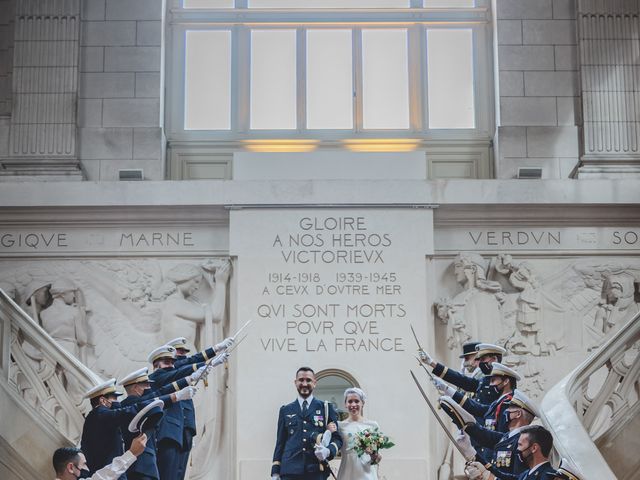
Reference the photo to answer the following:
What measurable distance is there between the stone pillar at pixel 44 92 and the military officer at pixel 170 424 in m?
5.18

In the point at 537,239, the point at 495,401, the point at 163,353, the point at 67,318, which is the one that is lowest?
the point at 495,401

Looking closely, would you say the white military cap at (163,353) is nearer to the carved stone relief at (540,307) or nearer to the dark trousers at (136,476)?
the dark trousers at (136,476)

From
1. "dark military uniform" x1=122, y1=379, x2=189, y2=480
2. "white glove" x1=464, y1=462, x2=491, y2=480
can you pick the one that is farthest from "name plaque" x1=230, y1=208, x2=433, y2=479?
"white glove" x1=464, y1=462, x2=491, y2=480

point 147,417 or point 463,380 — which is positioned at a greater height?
point 463,380

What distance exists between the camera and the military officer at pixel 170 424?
1199cm

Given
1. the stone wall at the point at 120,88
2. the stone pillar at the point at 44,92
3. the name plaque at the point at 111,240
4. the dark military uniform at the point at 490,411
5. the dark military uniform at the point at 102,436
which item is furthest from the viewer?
the stone wall at the point at 120,88

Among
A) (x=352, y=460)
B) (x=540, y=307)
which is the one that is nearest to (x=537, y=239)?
(x=540, y=307)

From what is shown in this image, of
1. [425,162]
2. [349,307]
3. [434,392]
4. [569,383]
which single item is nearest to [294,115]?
[425,162]

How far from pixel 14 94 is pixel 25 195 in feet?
5.73

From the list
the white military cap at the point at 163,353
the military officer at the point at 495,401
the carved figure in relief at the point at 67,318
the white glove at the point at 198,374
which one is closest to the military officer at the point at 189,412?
the white military cap at the point at 163,353

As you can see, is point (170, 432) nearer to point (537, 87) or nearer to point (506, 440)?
point (506, 440)

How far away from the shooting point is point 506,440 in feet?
31.5

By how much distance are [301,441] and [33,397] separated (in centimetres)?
364

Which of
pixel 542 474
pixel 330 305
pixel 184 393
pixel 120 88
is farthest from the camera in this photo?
pixel 120 88
